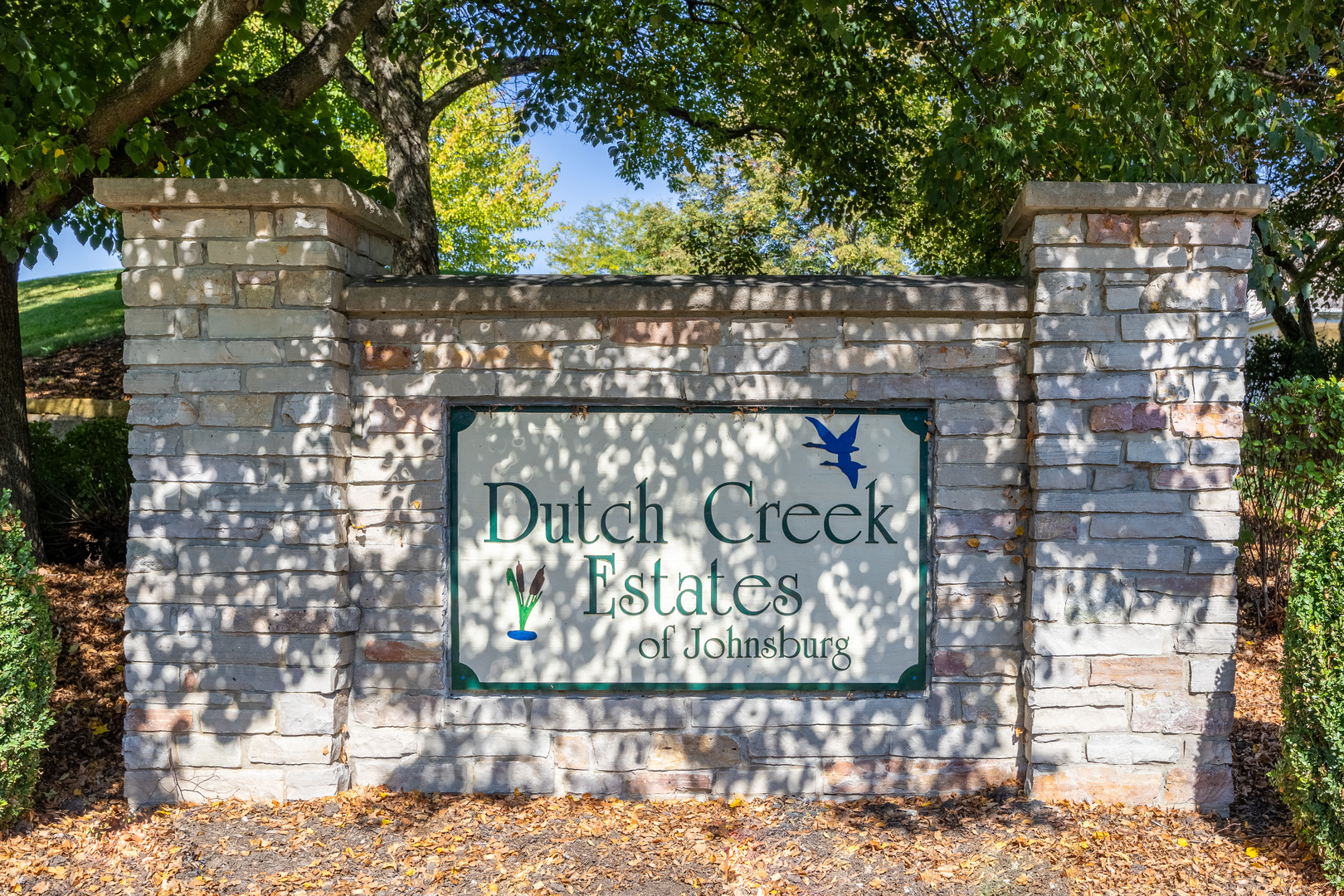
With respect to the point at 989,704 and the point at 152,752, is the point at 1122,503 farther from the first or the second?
the point at 152,752

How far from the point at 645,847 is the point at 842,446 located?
5.66 ft

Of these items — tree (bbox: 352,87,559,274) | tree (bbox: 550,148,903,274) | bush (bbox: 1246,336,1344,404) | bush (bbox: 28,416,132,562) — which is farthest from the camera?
tree (bbox: 550,148,903,274)

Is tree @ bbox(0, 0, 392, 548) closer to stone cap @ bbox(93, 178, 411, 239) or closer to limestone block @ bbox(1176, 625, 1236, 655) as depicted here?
stone cap @ bbox(93, 178, 411, 239)

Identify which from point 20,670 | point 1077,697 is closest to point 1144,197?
point 1077,697

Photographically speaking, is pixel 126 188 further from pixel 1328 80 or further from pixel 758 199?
pixel 758 199

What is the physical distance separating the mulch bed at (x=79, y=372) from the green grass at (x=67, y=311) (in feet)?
1.24

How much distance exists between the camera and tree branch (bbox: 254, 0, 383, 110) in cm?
536

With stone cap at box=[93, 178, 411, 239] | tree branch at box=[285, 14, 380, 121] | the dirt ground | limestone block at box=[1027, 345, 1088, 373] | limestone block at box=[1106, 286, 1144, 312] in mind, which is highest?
tree branch at box=[285, 14, 380, 121]

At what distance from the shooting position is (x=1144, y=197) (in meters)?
3.32

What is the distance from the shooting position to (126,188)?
3.36 meters

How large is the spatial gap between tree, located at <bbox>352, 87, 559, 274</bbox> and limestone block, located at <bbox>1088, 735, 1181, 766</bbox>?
488 inches

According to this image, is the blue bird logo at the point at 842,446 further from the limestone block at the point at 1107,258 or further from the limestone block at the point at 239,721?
the limestone block at the point at 239,721

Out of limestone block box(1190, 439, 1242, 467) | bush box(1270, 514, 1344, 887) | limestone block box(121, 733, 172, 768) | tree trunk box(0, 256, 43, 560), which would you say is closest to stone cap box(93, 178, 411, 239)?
limestone block box(121, 733, 172, 768)

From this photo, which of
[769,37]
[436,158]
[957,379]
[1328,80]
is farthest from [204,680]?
[436,158]
